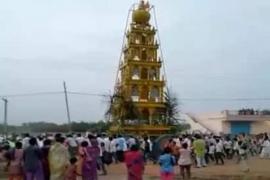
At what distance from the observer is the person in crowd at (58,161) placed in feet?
46.0

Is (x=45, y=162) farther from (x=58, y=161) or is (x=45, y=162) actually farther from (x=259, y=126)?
(x=259, y=126)

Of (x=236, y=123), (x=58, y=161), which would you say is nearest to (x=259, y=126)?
(x=236, y=123)

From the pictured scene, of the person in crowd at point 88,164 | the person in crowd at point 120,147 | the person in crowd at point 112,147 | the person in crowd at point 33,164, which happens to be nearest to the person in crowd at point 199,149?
the person in crowd at point 120,147

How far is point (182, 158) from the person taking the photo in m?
18.7

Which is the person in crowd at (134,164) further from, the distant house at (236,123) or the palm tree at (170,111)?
the distant house at (236,123)

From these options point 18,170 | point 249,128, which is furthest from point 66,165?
point 249,128

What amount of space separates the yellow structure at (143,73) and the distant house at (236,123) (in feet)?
61.8

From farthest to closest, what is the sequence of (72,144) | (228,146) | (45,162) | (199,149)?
1. (228,146)
2. (199,149)
3. (72,144)
4. (45,162)

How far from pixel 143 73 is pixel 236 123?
2253 centimetres

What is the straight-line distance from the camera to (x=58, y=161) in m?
14.1

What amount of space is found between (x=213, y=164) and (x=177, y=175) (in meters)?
6.85

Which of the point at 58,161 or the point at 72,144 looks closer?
the point at 58,161

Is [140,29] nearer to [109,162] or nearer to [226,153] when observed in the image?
[226,153]

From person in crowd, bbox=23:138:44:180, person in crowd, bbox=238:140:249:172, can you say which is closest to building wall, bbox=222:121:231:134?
Answer: person in crowd, bbox=238:140:249:172
